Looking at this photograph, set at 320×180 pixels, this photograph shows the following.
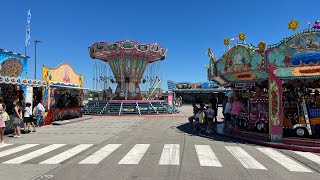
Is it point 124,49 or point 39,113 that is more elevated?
point 124,49

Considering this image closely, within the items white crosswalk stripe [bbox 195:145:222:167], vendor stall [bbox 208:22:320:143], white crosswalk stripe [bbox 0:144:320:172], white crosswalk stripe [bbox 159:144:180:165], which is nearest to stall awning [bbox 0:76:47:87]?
white crosswalk stripe [bbox 0:144:320:172]

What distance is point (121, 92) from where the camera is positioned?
33.2m

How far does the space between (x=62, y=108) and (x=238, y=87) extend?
12.6 m

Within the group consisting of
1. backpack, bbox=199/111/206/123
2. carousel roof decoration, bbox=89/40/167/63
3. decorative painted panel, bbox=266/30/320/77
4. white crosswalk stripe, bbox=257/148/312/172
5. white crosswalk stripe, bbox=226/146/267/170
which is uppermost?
carousel roof decoration, bbox=89/40/167/63

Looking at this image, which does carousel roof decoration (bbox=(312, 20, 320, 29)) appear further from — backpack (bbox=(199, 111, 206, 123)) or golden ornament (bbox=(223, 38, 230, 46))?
backpack (bbox=(199, 111, 206, 123))

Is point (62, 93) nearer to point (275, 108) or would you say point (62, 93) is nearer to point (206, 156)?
point (275, 108)

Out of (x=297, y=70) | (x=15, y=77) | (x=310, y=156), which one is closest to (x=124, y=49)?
(x=15, y=77)

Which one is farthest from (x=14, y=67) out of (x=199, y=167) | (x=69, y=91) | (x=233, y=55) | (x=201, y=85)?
(x=201, y=85)

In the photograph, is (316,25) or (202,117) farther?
(202,117)

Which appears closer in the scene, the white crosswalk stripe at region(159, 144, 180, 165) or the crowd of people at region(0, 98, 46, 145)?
the white crosswalk stripe at region(159, 144, 180, 165)

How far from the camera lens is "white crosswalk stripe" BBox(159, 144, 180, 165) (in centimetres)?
813

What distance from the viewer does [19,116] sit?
13273mm

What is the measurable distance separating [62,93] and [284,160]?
63.1 feet

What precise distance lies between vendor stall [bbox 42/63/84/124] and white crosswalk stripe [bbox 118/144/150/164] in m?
10.6
